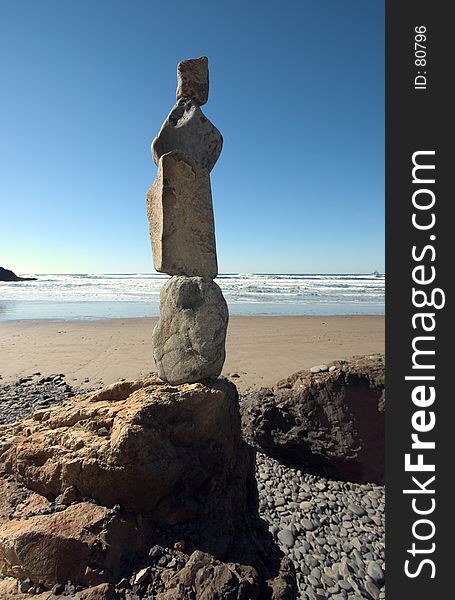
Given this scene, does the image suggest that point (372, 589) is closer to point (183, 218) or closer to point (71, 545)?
Result: point (71, 545)

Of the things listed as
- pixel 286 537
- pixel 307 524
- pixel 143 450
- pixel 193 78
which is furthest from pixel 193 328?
pixel 307 524

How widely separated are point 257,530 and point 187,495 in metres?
0.62

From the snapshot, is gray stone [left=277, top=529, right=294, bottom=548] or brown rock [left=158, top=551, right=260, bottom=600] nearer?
brown rock [left=158, top=551, right=260, bottom=600]

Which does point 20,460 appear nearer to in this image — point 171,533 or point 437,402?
point 171,533

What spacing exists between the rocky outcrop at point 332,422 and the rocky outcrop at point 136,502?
1.73m

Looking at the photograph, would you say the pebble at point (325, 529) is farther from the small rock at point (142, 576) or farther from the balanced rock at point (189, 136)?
the balanced rock at point (189, 136)

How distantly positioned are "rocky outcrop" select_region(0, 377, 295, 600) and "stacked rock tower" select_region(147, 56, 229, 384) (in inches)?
10.2

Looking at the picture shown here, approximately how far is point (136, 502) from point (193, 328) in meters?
1.25

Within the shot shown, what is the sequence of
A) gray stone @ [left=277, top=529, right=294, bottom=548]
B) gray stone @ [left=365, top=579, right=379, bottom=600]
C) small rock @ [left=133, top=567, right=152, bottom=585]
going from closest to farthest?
small rock @ [left=133, top=567, right=152, bottom=585] → gray stone @ [left=365, top=579, right=379, bottom=600] → gray stone @ [left=277, top=529, right=294, bottom=548]

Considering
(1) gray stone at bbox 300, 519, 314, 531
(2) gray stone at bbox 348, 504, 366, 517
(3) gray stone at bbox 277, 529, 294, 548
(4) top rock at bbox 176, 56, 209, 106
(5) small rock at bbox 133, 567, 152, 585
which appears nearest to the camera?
(5) small rock at bbox 133, 567, 152, 585

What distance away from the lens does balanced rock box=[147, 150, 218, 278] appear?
9.70 ft

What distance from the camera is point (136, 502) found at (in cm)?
232

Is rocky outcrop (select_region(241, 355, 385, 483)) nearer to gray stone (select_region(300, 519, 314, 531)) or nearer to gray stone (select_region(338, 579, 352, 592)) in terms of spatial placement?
gray stone (select_region(300, 519, 314, 531))

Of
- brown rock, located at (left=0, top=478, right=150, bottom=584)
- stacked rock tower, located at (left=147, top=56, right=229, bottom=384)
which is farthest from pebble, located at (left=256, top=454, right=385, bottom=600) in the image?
stacked rock tower, located at (left=147, top=56, right=229, bottom=384)
